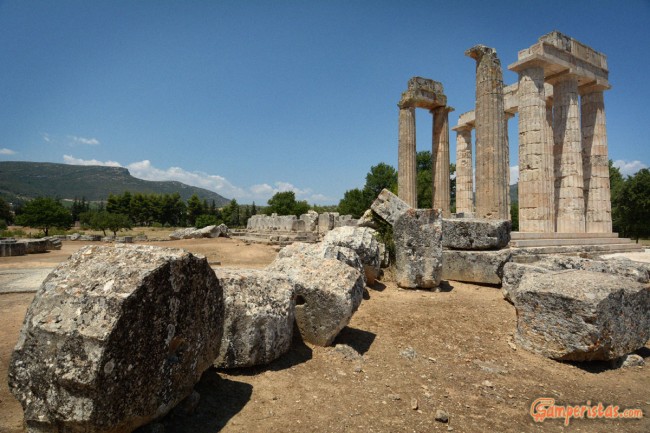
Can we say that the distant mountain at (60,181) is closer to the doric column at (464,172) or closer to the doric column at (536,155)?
the doric column at (464,172)

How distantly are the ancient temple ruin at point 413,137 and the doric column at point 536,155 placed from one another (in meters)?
3.51

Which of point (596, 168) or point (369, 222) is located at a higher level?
point (596, 168)

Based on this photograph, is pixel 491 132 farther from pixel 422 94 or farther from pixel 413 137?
pixel 422 94

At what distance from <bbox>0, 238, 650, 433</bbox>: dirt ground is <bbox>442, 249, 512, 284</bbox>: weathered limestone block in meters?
2.22

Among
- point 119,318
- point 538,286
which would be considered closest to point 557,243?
point 538,286

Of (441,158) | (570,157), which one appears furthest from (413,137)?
(570,157)

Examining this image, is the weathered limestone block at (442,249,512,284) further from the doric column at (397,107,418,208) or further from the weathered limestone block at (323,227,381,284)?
the doric column at (397,107,418,208)

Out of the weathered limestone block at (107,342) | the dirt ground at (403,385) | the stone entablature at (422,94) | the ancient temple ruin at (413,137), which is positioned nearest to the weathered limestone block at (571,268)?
the dirt ground at (403,385)

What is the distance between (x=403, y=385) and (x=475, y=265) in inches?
185

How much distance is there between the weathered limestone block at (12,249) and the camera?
12703 mm

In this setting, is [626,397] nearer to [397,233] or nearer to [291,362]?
[291,362]

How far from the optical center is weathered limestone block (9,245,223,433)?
172 cm

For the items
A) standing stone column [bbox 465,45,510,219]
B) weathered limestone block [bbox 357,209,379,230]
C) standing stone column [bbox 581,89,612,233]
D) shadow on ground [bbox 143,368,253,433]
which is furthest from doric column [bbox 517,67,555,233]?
shadow on ground [bbox 143,368,253,433]

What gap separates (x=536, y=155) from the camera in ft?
41.9
